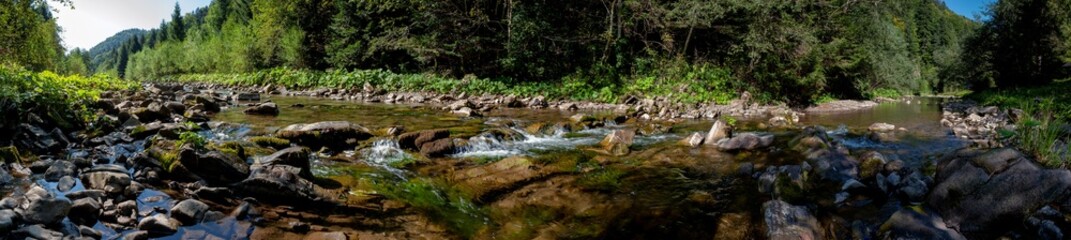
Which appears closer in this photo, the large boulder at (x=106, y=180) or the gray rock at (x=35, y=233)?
the gray rock at (x=35, y=233)

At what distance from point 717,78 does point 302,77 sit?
2262 cm

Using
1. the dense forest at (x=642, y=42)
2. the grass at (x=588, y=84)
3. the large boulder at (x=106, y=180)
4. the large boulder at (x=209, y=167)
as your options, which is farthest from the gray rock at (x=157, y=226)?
the dense forest at (x=642, y=42)

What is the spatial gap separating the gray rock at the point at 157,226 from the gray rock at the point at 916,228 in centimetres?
554

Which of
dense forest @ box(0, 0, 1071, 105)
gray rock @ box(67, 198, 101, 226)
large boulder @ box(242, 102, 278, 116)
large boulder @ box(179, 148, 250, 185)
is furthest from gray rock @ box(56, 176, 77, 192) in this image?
dense forest @ box(0, 0, 1071, 105)

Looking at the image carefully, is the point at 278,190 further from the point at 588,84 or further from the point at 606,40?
the point at 606,40

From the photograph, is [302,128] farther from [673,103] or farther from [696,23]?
[696,23]

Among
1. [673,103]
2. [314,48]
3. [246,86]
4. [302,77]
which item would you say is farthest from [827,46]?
[246,86]

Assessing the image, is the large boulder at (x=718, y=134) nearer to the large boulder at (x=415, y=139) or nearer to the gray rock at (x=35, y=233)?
the large boulder at (x=415, y=139)

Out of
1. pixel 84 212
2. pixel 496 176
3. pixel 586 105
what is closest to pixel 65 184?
pixel 84 212

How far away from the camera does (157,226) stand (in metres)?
3.53

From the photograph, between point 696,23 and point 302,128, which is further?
→ point 696,23

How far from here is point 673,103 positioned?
1795 cm

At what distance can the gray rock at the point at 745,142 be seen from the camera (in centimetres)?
862

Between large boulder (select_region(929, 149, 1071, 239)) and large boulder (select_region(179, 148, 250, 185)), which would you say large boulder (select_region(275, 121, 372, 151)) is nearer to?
large boulder (select_region(179, 148, 250, 185))
